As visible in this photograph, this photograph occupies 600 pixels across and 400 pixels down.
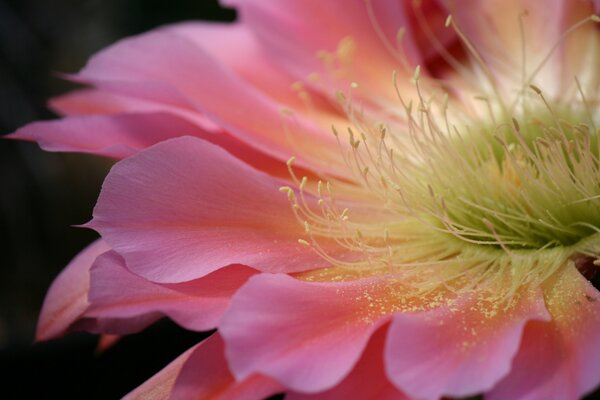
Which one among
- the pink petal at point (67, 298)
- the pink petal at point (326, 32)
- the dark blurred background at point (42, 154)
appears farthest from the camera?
the dark blurred background at point (42, 154)

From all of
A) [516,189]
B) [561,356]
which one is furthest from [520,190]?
[561,356]

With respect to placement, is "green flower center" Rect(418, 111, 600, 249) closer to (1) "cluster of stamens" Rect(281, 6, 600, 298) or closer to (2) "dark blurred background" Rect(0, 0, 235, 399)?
(1) "cluster of stamens" Rect(281, 6, 600, 298)

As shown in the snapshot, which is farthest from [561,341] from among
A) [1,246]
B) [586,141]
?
[1,246]

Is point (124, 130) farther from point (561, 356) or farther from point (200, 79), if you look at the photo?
point (561, 356)

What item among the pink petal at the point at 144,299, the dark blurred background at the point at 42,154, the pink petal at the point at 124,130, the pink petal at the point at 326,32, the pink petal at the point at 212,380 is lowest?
the dark blurred background at the point at 42,154

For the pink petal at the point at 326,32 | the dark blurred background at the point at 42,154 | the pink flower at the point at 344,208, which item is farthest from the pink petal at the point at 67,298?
the dark blurred background at the point at 42,154

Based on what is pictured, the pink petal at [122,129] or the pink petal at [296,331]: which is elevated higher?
the pink petal at [122,129]

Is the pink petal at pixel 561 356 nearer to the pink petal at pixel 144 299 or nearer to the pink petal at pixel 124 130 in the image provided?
the pink petal at pixel 144 299

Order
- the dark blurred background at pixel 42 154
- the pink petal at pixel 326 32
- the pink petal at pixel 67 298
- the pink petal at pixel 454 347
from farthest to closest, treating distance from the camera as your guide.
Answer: the dark blurred background at pixel 42 154 → the pink petal at pixel 326 32 → the pink petal at pixel 67 298 → the pink petal at pixel 454 347

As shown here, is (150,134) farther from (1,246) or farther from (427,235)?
(1,246)
